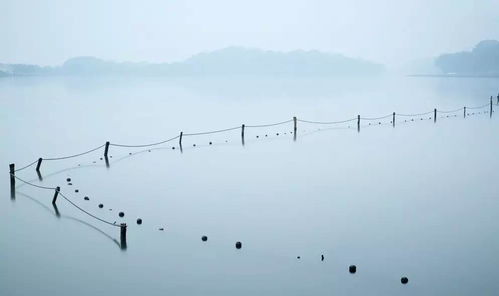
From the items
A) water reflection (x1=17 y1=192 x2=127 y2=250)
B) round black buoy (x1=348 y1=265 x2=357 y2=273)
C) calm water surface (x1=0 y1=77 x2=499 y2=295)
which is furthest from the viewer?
water reflection (x1=17 y1=192 x2=127 y2=250)

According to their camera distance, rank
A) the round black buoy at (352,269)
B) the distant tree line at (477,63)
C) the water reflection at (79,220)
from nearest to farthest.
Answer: the round black buoy at (352,269), the water reflection at (79,220), the distant tree line at (477,63)

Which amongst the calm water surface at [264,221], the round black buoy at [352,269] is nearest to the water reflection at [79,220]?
the calm water surface at [264,221]

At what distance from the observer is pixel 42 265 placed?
1292 cm

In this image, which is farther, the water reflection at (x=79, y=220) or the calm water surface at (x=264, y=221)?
the water reflection at (x=79, y=220)

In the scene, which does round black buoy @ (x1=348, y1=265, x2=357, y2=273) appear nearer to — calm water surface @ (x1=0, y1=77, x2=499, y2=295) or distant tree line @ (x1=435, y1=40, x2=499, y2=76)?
calm water surface @ (x1=0, y1=77, x2=499, y2=295)

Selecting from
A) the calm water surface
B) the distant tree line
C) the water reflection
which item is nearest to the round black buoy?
the calm water surface

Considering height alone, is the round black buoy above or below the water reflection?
below

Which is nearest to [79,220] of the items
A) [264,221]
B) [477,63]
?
[264,221]

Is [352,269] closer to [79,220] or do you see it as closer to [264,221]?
[264,221]

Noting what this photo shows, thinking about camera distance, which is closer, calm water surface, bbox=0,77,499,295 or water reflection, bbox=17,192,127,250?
calm water surface, bbox=0,77,499,295

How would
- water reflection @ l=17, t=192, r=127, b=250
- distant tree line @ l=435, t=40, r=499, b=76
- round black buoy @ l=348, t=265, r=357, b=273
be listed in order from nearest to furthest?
1. round black buoy @ l=348, t=265, r=357, b=273
2. water reflection @ l=17, t=192, r=127, b=250
3. distant tree line @ l=435, t=40, r=499, b=76

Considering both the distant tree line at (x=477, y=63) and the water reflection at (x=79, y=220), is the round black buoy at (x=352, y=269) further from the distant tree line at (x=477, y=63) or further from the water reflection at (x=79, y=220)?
the distant tree line at (x=477, y=63)

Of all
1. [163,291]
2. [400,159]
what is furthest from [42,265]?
[400,159]

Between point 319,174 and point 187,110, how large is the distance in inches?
1897
